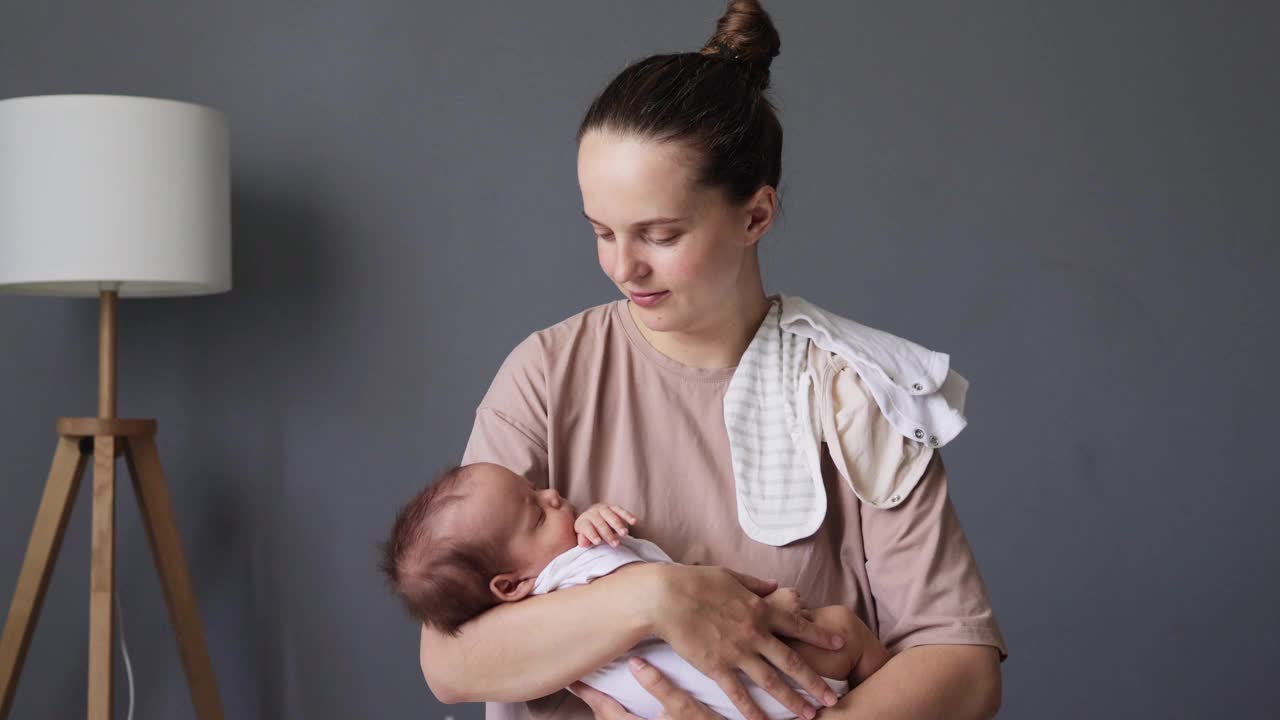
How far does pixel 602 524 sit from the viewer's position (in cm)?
145

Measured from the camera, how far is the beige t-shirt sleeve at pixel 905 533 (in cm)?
148

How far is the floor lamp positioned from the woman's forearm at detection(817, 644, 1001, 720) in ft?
5.60

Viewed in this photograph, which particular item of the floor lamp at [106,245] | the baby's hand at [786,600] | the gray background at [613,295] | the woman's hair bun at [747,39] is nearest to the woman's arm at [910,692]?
the baby's hand at [786,600]

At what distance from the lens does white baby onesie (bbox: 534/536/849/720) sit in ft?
4.58

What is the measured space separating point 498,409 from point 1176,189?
7.27ft

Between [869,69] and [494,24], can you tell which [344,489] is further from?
[869,69]

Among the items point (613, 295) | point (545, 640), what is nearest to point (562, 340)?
point (545, 640)

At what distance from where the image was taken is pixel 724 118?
1.51 meters

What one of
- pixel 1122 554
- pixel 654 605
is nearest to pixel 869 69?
pixel 1122 554

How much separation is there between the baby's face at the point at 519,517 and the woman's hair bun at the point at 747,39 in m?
0.62

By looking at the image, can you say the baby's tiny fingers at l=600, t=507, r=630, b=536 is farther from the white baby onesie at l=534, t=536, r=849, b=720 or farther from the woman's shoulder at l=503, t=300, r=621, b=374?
the woman's shoulder at l=503, t=300, r=621, b=374

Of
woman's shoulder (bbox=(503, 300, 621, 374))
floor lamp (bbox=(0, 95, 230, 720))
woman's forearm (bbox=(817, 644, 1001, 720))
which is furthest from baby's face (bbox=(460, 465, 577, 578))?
floor lamp (bbox=(0, 95, 230, 720))

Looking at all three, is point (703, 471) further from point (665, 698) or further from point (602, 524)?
point (665, 698)

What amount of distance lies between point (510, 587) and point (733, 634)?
31 cm
